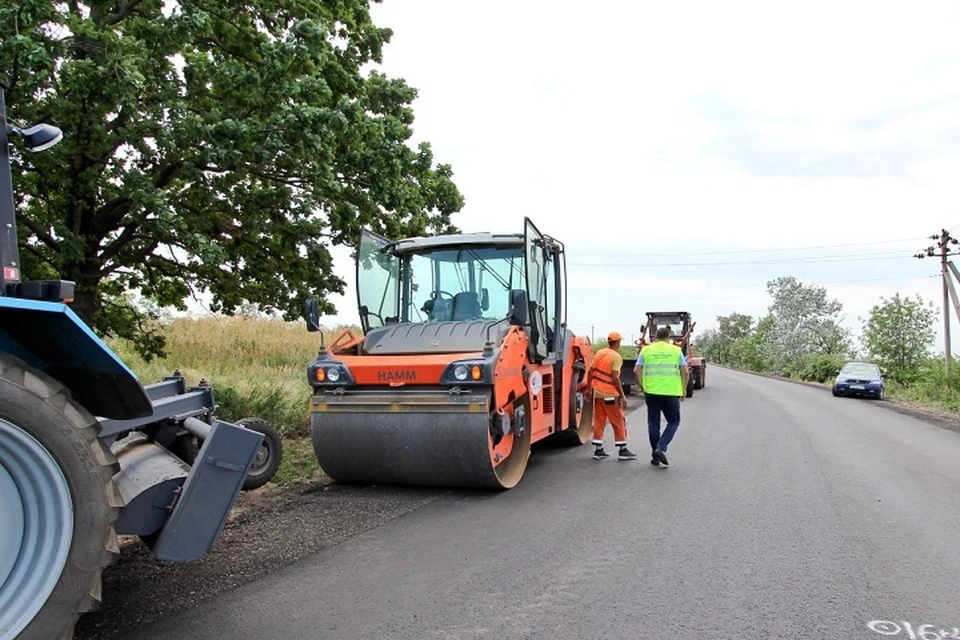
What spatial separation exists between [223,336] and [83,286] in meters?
8.02

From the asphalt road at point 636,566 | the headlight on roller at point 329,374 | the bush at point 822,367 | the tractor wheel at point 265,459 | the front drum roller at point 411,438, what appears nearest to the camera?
the asphalt road at point 636,566

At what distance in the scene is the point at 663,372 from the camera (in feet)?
29.4

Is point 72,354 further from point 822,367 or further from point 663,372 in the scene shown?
point 822,367

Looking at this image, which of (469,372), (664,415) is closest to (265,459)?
(469,372)

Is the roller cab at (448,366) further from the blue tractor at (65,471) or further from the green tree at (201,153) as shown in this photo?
Answer: the blue tractor at (65,471)

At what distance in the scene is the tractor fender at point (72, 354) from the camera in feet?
10.3

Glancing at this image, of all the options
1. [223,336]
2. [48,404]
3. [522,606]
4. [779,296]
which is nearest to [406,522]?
[522,606]

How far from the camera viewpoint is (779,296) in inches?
2205

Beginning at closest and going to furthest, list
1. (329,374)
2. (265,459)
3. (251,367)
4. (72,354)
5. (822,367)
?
1. (72,354)
2. (265,459)
3. (329,374)
4. (251,367)
5. (822,367)

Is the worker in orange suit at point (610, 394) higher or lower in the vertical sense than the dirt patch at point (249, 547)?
higher

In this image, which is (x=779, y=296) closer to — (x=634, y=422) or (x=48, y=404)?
(x=634, y=422)

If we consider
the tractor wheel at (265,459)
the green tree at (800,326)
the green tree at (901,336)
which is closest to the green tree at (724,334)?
the green tree at (800,326)

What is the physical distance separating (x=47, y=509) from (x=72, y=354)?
2.31 ft

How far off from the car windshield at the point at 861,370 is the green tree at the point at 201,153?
73.9ft
